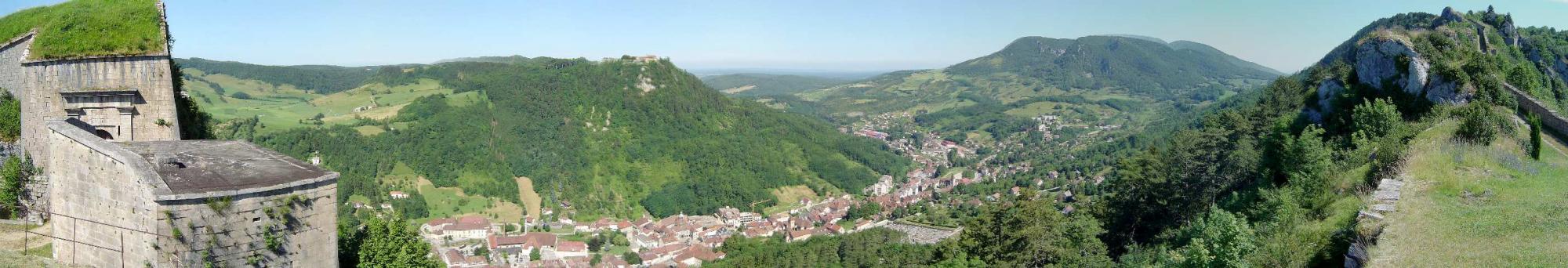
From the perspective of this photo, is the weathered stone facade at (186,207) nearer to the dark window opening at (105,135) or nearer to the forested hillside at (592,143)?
the dark window opening at (105,135)

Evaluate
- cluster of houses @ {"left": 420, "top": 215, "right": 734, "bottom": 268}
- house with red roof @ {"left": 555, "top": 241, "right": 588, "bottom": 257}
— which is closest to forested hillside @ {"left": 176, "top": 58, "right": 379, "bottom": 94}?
cluster of houses @ {"left": 420, "top": 215, "right": 734, "bottom": 268}

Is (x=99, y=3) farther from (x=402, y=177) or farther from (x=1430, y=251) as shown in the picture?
(x=402, y=177)

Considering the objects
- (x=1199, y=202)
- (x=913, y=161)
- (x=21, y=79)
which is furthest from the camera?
(x=913, y=161)

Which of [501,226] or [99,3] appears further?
[501,226]

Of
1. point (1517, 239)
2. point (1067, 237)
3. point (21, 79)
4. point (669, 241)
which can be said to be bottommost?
point (669, 241)

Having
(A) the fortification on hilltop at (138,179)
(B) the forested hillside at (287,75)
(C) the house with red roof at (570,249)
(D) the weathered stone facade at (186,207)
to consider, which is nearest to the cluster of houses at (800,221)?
(C) the house with red roof at (570,249)

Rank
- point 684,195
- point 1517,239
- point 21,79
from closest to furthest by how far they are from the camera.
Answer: point 1517,239 < point 21,79 < point 684,195

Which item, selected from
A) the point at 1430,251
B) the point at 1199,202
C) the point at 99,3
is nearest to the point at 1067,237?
the point at 1199,202

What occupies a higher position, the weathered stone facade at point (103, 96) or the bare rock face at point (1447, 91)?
the bare rock face at point (1447, 91)
